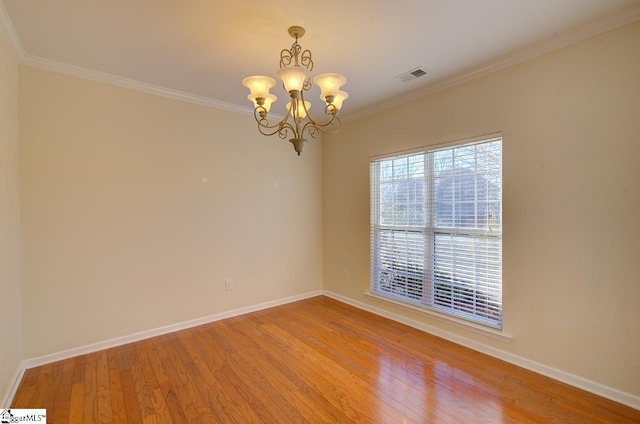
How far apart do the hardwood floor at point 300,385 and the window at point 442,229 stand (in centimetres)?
50

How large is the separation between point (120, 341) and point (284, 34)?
320cm

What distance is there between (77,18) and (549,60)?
3468mm

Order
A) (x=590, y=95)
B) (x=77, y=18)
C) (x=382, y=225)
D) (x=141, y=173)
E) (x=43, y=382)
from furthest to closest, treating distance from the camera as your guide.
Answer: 1. (x=382, y=225)
2. (x=141, y=173)
3. (x=43, y=382)
4. (x=590, y=95)
5. (x=77, y=18)

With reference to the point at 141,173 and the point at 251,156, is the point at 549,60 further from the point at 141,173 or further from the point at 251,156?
the point at 141,173

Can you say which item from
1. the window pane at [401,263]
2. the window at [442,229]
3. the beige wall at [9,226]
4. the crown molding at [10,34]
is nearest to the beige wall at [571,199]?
the window at [442,229]

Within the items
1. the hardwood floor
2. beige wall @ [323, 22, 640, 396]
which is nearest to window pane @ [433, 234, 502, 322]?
beige wall @ [323, 22, 640, 396]

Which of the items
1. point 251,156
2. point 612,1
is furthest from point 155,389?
point 612,1

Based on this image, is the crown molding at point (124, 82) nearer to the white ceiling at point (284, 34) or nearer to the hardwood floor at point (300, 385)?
the white ceiling at point (284, 34)

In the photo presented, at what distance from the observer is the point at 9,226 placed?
2.21m

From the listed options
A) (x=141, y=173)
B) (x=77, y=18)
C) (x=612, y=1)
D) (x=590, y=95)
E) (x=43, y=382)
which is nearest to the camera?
(x=612, y=1)

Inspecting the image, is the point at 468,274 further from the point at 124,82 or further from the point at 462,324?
the point at 124,82

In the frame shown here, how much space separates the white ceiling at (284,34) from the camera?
6.32ft

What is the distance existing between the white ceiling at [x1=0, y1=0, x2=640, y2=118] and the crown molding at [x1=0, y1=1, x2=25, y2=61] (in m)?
0.01

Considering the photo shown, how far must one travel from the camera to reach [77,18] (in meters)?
2.03
